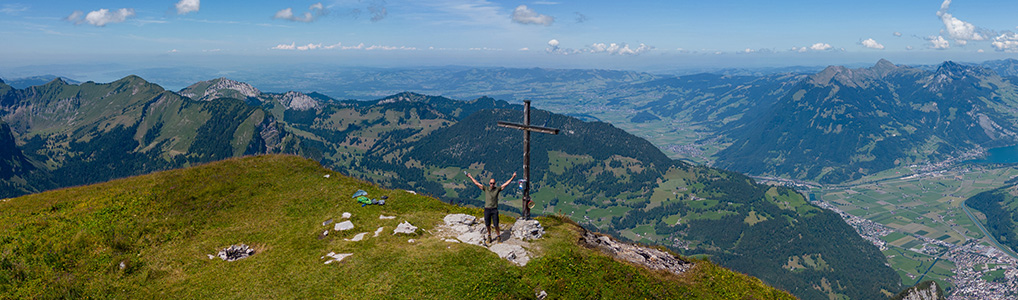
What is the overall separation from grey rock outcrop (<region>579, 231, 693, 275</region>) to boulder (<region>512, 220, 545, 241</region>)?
3.18m

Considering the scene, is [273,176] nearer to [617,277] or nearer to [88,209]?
[88,209]

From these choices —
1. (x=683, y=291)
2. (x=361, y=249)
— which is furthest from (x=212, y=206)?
(x=683, y=291)

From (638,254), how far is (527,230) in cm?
986

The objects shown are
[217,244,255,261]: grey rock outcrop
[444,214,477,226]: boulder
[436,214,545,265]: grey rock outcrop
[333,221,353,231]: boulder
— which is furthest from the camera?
[444,214,477,226]: boulder

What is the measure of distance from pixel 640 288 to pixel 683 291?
343 centimetres

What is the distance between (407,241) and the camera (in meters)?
28.5

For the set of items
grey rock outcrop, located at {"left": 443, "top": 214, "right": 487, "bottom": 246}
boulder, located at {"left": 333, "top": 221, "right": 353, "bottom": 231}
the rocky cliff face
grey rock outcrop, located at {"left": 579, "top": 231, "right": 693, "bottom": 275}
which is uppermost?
boulder, located at {"left": 333, "top": 221, "right": 353, "bottom": 231}

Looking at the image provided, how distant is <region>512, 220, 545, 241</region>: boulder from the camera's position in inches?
1160

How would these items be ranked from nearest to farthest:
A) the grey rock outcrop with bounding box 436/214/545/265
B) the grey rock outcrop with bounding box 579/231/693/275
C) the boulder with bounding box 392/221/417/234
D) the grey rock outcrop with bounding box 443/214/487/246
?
the grey rock outcrop with bounding box 436/214/545/265
the grey rock outcrop with bounding box 443/214/487/246
the boulder with bounding box 392/221/417/234
the grey rock outcrop with bounding box 579/231/693/275

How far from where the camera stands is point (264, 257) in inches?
1059

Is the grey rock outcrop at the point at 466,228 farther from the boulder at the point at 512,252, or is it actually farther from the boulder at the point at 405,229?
the boulder at the point at 405,229

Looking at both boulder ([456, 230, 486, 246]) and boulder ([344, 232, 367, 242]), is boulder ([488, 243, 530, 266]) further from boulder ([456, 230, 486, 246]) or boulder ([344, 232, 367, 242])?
boulder ([344, 232, 367, 242])

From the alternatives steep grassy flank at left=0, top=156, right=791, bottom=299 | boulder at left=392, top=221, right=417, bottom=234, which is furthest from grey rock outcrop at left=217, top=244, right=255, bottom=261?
boulder at left=392, top=221, right=417, bottom=234

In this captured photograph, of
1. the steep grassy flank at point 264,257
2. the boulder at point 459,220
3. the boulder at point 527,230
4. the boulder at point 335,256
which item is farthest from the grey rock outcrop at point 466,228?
the boulder at point 335,256
